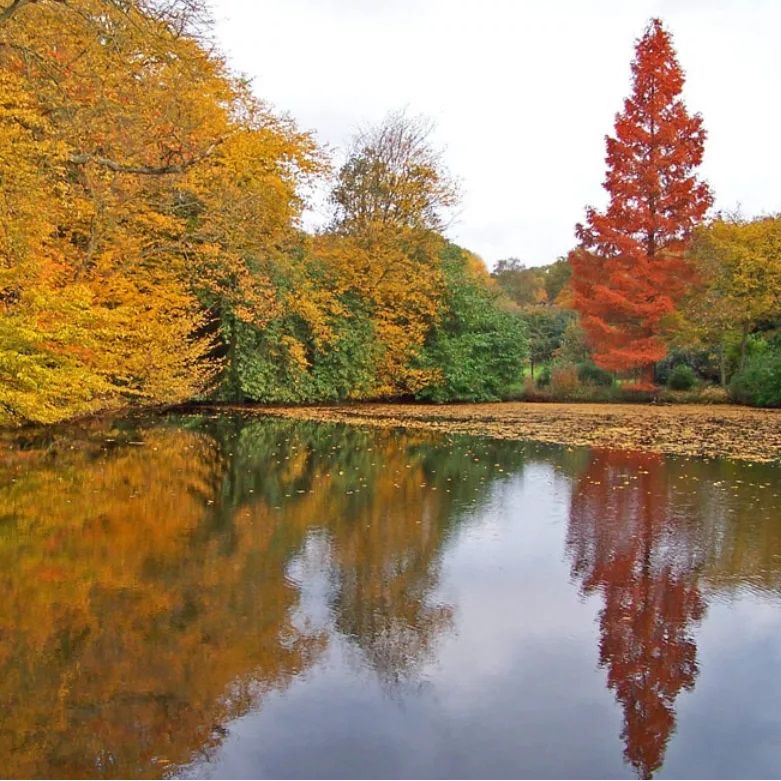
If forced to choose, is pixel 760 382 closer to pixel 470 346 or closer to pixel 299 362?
pixel 470 346

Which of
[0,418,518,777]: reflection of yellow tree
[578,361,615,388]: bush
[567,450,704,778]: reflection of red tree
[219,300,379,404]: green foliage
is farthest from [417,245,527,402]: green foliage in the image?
[567,450,704,778]: reflection of red tree

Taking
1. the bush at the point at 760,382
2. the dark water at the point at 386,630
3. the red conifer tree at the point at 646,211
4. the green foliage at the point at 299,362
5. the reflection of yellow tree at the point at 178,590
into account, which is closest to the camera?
the dark water at the point at 386,630

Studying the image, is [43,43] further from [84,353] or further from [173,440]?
[173,440]

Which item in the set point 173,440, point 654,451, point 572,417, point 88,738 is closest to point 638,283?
point 572,417

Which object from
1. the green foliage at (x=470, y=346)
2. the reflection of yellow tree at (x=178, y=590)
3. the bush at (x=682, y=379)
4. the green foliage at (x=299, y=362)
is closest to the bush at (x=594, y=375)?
the bush at (x=682, y=379)

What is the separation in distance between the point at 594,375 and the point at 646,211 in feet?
20.4

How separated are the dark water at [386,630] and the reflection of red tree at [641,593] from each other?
1.0 inches

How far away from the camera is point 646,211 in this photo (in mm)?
25281

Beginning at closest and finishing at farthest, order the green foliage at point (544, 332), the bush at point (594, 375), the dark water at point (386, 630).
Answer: the dark water at point (386, 630) < the bush at point (594, 375) < the green foliage at point (544, 332)

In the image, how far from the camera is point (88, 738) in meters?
3.72

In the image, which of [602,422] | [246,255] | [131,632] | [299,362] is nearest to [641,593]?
[131,632]

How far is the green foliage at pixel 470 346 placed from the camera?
85.0 feet

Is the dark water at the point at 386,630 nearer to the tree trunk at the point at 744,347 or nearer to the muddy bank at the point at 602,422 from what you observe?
the muddy bank at the point at 602,422

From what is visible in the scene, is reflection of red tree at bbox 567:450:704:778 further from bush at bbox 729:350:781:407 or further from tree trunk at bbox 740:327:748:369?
tree trunk at bbox 740:327:748:369
